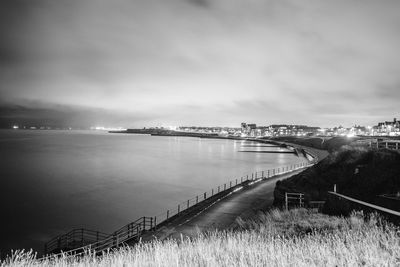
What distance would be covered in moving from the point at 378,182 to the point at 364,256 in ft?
54.1

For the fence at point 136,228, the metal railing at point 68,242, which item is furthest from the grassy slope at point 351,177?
the metal railing at point 68,242

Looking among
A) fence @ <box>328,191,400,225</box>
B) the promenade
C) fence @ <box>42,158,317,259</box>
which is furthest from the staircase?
fence @ <box>328,191,400,225</box>

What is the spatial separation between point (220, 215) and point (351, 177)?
10710mm

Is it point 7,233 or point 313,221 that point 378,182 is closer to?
point 313,221

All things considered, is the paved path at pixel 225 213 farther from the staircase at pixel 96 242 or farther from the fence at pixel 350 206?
the fence at pixel 350 206

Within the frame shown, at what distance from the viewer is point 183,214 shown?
A: 24703 millimetres

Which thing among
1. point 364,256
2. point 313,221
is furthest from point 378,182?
point 364,256

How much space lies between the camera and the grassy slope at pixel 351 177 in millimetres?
21281

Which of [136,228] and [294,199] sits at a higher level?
[294,199]

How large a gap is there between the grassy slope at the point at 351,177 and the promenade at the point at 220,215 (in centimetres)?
295

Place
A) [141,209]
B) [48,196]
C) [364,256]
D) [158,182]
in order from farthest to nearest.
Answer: [158,182], [48,196], [141,209], [364,256]

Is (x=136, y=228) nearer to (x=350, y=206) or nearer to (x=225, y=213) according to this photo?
(x=225, y=213)

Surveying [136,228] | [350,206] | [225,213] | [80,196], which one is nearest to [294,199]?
[225,213]

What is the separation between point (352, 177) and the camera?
23781mm
